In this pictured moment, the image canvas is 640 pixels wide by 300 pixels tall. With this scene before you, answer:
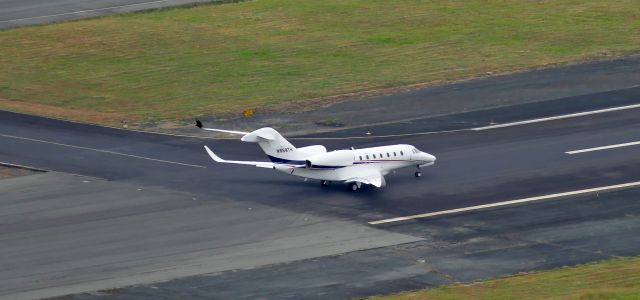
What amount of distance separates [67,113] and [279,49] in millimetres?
22615

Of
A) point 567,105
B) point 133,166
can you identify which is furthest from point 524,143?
point 133,166

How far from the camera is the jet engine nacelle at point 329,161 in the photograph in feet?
258

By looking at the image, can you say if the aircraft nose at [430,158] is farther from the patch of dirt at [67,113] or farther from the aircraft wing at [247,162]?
the patch of dirt at [67,113]

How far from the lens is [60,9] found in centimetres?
A: 13600

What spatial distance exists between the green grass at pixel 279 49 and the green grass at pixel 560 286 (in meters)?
38.0

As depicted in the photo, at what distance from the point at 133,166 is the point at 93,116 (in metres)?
13.8

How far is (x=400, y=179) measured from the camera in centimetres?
8150

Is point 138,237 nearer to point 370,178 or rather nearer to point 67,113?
point 370,178

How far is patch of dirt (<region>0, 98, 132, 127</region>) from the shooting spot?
320 feet

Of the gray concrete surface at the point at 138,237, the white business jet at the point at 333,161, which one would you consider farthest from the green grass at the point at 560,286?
the white business jet at the point at 333,161

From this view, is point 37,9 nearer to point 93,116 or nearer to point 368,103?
point 93,116

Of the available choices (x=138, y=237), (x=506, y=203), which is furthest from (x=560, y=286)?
(x=138, y=237)

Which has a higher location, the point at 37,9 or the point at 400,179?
the point at 37,9

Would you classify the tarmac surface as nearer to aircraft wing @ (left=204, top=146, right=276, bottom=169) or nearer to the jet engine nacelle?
aircraft wing @ (left=204, top=146, right=276, bottom=169)
